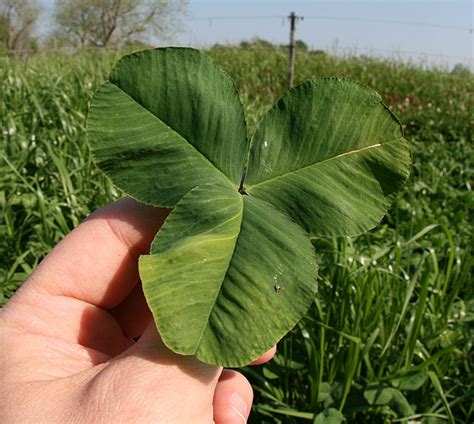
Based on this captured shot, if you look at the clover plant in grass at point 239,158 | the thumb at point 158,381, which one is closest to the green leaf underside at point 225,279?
the clover plant in grass at point 239,158

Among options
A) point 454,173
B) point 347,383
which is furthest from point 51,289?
point 454,173

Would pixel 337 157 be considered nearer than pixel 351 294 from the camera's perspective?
Yes

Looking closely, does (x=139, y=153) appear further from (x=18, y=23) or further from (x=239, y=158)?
(x=18, y=23)

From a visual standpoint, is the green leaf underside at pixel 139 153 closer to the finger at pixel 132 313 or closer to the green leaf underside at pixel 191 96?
the green leaf underside at pixel 191 96

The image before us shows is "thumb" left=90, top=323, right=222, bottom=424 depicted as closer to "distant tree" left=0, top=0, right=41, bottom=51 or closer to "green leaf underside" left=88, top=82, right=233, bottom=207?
"green leaf underside" left=88, top=82, right=233, bottom=207

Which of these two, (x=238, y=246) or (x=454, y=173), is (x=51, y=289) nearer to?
(x=238, y=246)

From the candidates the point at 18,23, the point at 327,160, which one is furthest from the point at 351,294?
the point at 18,23

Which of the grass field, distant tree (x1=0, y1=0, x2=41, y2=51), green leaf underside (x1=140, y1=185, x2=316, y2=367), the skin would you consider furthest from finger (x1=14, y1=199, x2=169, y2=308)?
distant tree (x1=0, y1=0, x2=41, y2=51)
